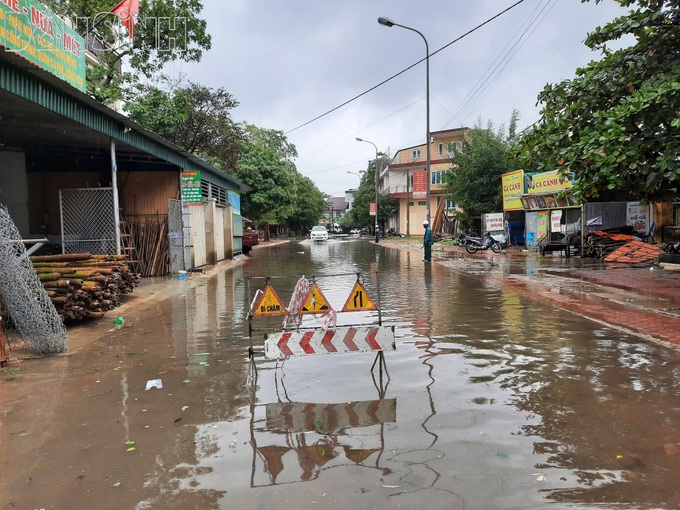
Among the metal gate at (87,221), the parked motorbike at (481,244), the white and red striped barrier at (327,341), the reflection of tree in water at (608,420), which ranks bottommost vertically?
the reflection of tree in water at (608,420)

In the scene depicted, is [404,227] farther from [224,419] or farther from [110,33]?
[224,419]

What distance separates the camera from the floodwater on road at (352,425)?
330cm

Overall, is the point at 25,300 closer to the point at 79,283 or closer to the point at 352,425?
the point at 79,283

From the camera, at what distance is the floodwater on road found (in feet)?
10.8

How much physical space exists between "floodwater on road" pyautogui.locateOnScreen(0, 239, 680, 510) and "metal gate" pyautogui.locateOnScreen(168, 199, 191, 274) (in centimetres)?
913

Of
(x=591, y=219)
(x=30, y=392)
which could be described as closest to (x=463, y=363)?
(x=30, y=392)

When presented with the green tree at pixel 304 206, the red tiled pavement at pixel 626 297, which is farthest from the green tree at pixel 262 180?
the red tiled pavement at pixel 626 297

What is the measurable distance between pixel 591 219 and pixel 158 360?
69.3 feet

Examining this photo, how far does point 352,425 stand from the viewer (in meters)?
4.36

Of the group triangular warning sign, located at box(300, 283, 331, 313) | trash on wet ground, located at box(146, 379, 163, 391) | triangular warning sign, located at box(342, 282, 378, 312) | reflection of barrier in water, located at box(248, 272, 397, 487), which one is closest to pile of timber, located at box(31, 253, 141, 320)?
trash on wet ground, located at box(146, 379, 163, 391)

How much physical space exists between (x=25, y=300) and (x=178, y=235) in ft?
34.1

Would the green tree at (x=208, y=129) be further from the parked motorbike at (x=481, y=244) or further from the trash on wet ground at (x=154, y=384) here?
the trash on wet ground at (x=154, y=384)

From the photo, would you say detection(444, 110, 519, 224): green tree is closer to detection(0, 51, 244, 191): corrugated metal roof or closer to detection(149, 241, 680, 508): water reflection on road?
detection(0, 51, 244, 191): corrugated metal roof

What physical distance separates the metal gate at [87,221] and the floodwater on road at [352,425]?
762 centimetres
